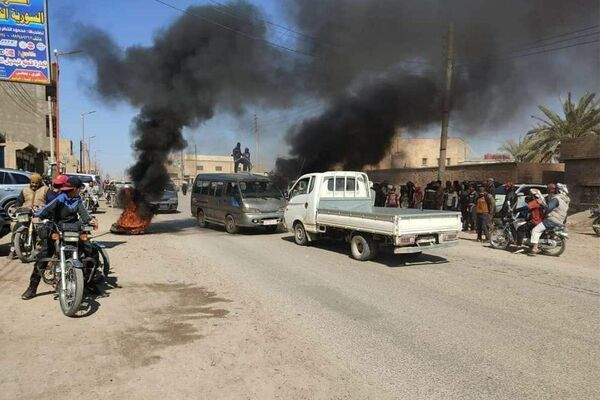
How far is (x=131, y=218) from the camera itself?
12.4m

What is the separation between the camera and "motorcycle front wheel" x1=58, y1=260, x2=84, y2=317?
4781mm

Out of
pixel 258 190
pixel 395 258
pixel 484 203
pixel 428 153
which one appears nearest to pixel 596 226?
pixel 484 203

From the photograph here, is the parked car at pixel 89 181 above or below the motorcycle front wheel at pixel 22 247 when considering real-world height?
above

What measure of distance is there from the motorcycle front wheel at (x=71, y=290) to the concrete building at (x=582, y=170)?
647 inches

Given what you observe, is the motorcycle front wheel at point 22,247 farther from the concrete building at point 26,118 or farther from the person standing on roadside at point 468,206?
the concrete building at point 26,118

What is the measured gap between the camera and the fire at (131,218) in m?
12.4

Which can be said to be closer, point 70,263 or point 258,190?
point 70,263

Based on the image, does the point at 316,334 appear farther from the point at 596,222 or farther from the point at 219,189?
the point at 596,222

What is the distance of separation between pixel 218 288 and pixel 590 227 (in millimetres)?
12558

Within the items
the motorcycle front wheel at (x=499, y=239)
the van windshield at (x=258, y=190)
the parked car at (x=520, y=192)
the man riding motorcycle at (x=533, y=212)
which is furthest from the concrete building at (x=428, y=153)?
the man riding motorcycle at (x=533, y=212)

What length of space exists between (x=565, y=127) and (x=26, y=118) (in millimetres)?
36644

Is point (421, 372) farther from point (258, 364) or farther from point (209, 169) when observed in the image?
point (209, 169)

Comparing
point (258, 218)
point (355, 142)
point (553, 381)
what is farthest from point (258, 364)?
point (355, 142)

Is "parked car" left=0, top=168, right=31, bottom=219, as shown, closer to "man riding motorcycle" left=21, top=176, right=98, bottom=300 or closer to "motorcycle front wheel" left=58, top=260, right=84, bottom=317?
"man riding motorcycle" left=21, top=176, right=98, bottom=300
